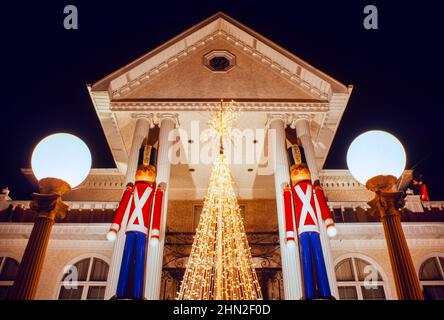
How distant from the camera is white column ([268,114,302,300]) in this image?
9930mm

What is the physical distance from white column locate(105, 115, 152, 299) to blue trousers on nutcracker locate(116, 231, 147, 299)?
50cm

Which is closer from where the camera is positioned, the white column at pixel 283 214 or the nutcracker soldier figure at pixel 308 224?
the nutcracker soldier figure at pixel 308 224

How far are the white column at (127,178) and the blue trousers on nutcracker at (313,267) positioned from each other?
5174 millimetres

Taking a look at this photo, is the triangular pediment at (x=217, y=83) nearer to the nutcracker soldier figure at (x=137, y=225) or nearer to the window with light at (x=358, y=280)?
the nutcracker soldier figure at (x=137, y=225)

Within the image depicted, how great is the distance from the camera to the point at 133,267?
370 inches

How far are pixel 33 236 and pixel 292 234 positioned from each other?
788 centimetres

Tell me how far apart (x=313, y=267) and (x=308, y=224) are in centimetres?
119

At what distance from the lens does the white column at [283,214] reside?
9930 mm

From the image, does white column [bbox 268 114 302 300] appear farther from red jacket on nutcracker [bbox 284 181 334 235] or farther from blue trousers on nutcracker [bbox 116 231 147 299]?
blue trousers on nutcracker [bbox 116 231 147 299]

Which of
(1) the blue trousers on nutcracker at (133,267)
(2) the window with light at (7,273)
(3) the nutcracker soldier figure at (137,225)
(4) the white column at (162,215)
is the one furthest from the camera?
(2) the window with light at (7,273)

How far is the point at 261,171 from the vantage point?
17.4 metres

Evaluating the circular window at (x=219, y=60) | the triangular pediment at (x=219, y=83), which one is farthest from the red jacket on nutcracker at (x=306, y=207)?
the circular window at (x=219, y=60)

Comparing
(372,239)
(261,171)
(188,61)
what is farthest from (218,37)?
(372,239)

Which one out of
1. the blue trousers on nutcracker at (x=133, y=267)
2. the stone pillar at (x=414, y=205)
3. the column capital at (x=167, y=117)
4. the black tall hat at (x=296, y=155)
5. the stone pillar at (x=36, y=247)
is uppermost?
the column capital at (x=167, y=117)
